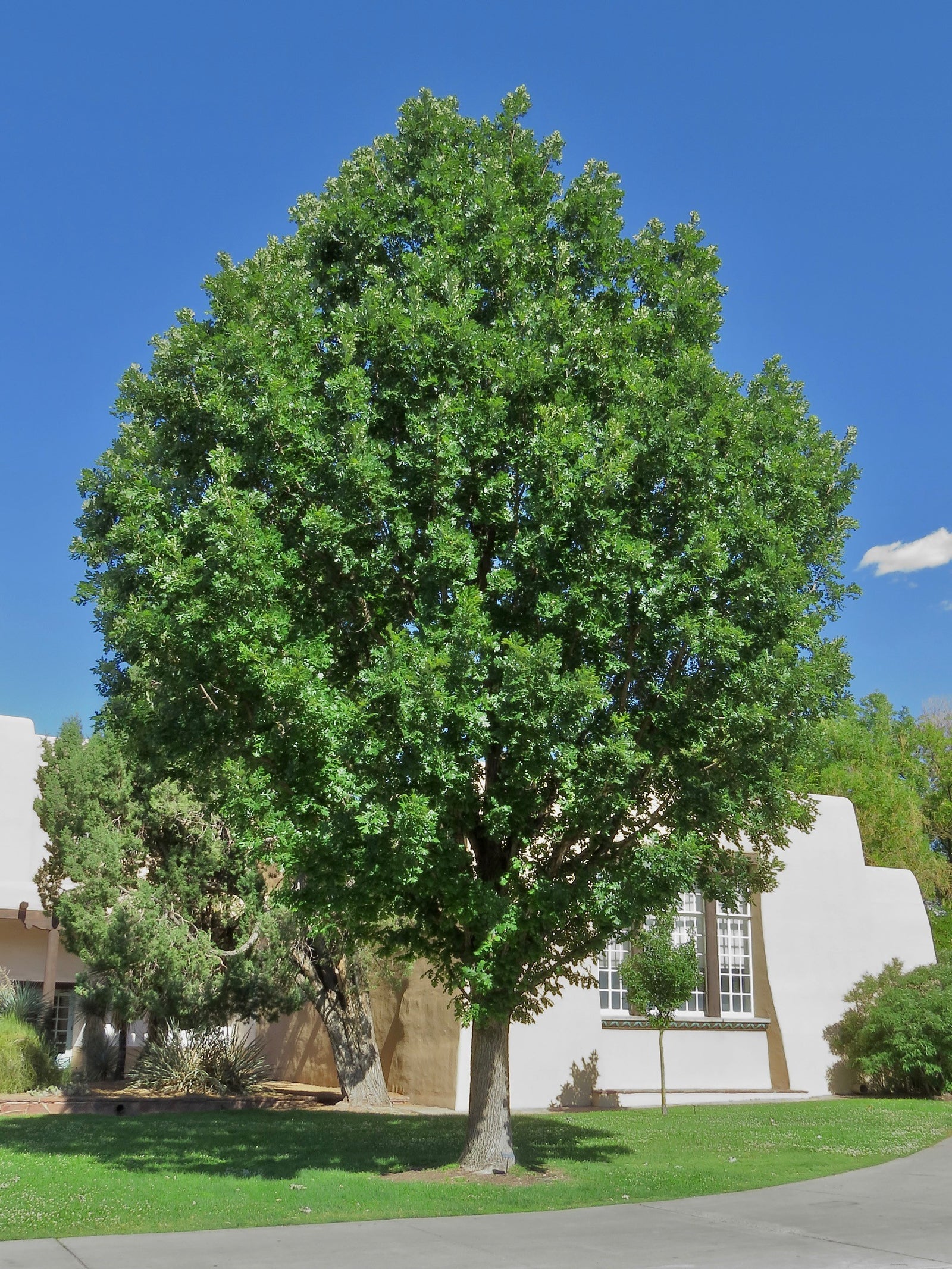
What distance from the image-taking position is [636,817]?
11.8m

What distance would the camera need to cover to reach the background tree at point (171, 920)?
1773 cm

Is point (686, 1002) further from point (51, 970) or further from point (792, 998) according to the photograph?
point (51, 970)

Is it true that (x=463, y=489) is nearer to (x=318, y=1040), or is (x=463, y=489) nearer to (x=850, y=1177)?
(x=850, y=1177)

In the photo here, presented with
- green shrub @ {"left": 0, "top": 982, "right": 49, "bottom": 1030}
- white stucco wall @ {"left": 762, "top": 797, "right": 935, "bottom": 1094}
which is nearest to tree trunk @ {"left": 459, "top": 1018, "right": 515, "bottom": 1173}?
green shrub @ {"left": 0, "top": 982, "right": 49, "bottom": 1030}

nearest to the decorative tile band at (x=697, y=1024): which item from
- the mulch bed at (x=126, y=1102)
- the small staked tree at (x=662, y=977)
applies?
the small staked tree at (x=662, y=977)

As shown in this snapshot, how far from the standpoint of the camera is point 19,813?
23625 millimetres

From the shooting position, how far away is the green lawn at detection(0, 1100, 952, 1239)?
29.5 feet

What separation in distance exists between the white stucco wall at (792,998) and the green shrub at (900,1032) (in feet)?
1.51

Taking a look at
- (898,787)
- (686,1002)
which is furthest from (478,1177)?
(898,787)

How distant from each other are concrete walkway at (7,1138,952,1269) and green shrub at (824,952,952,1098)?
1106 cm

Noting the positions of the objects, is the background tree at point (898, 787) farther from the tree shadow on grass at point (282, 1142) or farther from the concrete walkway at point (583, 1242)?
the concrete walkway at point (583, 1242)

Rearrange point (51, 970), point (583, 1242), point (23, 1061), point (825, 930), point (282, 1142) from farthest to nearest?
1. point (825, 930)
2. point (51, 970)
3. point (23, 1061)
4. point (282, 1142)
5. point (583, 1242)

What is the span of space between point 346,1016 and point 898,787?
26.5 m

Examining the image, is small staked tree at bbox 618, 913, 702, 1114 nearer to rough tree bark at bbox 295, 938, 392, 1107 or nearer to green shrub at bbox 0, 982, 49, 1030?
rough tree bark at bbox 295, 938, 392, 1107
